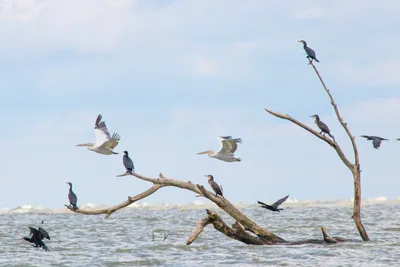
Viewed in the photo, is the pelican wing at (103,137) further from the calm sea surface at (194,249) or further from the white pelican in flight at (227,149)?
the calm sea surface at (194,249)

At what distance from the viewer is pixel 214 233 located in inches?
1109

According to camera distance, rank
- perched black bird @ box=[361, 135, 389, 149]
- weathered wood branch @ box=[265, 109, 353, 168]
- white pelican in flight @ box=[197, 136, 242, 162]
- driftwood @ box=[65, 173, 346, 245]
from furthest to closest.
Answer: perched black bird @ box=[361, 135, 389, 149], weathered wood branch @ box=[265, 109, 353, 168], white pelican in flight @ box=[197, 136, 242, 162], driftwood @ box=[65, 173, 346, 245]

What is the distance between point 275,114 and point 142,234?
12.7 m

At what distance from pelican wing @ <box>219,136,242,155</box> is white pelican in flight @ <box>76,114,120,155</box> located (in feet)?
7.25

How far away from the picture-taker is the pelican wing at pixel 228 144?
57.4ft

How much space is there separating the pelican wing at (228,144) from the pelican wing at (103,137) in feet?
7.25

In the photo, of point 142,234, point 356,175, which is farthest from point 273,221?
point 356,175

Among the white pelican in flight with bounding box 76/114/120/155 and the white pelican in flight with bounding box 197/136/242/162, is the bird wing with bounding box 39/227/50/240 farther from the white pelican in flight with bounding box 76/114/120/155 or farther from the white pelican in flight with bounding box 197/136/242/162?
the white pelican in flight with bounding box 197/136/242/162

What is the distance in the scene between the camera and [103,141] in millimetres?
17672

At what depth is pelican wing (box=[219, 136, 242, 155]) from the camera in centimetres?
1748

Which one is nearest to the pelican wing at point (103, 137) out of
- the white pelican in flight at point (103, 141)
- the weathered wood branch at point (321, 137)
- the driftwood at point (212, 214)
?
the white pelican in flight at point (103, 141)

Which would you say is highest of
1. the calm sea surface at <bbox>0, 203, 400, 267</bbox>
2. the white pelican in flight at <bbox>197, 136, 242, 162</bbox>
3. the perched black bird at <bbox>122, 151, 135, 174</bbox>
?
the white pelican in flight at <bbox>197, 136, 242, 162</bbox>

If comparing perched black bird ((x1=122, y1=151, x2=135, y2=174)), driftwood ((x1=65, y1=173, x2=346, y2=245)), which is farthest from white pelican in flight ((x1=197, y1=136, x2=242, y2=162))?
perched black bird ((x1=122, y1=151, x2=135, y2=174))

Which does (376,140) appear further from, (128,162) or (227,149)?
(128,162)
